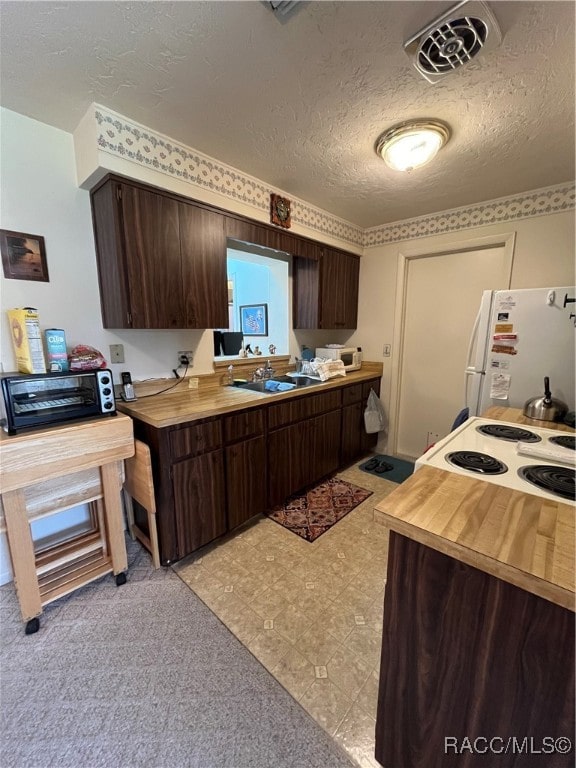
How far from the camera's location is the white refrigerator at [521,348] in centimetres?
184

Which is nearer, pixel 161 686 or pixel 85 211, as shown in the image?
pixel 161 686

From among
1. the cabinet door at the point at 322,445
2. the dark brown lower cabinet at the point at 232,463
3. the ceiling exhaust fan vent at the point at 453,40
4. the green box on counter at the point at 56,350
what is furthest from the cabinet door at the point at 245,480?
the ceiling exhaust fan vent at the point at 453,40

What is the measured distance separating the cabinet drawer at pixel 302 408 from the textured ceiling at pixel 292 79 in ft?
5.30

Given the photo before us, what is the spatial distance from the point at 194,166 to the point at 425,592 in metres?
2.35

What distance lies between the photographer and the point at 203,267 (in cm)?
201

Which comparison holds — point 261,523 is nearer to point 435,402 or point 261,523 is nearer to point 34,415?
point 34,415

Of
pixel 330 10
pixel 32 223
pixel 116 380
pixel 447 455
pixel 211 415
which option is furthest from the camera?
pixel 116 380

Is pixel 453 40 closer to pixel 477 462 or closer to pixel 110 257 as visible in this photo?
pixel 477 462

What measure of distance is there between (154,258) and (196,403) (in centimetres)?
89

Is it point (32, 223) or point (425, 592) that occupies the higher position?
point (32, 223)

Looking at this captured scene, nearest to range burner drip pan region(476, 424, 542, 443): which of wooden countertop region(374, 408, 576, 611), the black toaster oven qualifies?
wooden countertop region(374, 408, 576, 611)

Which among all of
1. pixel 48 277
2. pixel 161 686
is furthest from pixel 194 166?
pixel 161 686

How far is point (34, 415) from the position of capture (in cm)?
141

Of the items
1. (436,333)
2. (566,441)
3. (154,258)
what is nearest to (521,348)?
(566,441)
